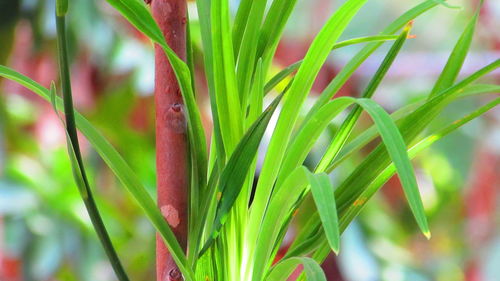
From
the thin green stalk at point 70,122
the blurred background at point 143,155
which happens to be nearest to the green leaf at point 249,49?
the thin green stalk at point 70,122

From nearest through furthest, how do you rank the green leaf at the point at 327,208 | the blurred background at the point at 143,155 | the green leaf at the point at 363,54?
the green leaf at the point at 327,208
the green leaf at the point at 363,54
the blurred background at the point at 143,155

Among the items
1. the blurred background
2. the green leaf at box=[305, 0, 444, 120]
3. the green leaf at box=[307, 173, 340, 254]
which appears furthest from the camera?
the blurred background

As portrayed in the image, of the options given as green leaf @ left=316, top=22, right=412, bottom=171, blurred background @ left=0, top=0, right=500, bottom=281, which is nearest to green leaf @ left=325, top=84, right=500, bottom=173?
green leaf @ left=316, top=22, right=412, bottom=171

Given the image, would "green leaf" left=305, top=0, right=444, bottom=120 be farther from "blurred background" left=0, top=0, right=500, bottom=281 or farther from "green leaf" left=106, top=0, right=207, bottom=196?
"blurred background" left=0, top=0, right=500, bottom=281

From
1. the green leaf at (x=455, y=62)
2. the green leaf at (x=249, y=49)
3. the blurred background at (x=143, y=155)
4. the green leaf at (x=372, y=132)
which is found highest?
the green leaf at (x=249, y=49)

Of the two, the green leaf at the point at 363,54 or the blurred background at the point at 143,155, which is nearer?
the green leaf at the point at 363,54

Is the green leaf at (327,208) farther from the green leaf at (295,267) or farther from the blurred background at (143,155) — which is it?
the blurred background at (143,155)

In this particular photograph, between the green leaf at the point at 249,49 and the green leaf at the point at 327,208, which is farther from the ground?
the green leaf at the point at 249,49
